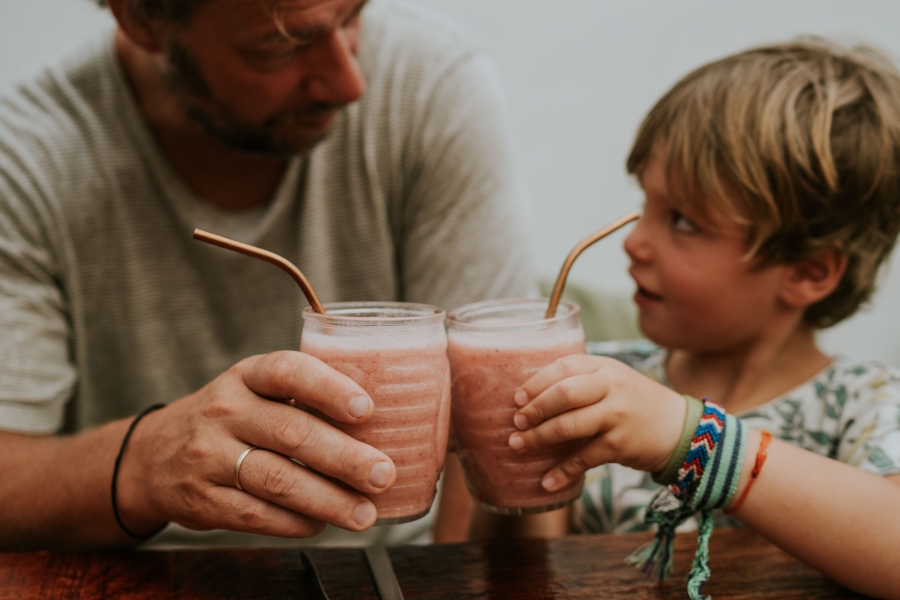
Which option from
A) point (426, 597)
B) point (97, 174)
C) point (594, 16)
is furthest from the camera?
point (594, 16)

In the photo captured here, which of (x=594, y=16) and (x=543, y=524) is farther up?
(x=594, y=16)

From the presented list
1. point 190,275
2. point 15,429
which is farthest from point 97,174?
point 15,429

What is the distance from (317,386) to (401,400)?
10cm

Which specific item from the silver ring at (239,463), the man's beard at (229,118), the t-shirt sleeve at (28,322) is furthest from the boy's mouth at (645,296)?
the t-shirt sleeve at (28,322)

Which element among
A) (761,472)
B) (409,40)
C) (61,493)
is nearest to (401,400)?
(761,472)

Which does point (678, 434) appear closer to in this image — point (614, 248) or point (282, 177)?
point (282, 177)

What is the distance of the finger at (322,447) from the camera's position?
30.6 inches

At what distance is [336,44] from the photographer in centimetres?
128

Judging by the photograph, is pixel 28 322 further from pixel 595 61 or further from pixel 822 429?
pixel 595 61

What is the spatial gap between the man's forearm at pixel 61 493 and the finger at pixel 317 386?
375mm

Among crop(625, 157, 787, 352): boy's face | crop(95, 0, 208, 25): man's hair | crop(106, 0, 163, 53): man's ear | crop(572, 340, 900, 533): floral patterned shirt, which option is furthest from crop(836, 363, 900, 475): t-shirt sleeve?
crop(106, 0, 163, 53): man's ear

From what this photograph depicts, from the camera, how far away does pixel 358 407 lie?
2.54 ft

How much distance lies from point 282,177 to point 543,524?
93cm

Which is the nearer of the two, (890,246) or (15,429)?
(15,429)
